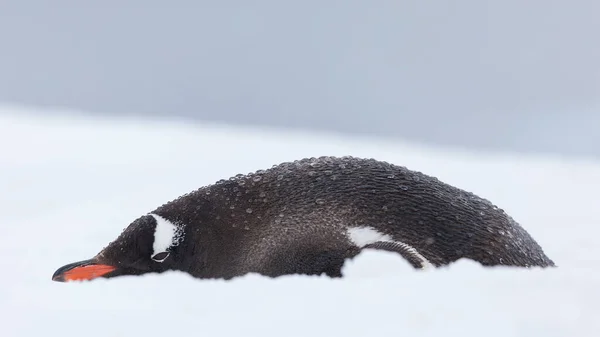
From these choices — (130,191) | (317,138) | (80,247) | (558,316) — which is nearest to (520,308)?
(558,316)

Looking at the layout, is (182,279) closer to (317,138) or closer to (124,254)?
(124,254)

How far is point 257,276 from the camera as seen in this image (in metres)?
1.64

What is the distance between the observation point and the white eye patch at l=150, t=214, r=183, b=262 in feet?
6.32

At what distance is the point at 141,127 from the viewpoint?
17.5 feet

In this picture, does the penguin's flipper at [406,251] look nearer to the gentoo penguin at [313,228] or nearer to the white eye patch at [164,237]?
the gentoo penguin at [313,228]

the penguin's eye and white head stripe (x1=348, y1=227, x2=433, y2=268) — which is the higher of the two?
white head stripe (x1=348, y1=227, x2=433, y2=268)

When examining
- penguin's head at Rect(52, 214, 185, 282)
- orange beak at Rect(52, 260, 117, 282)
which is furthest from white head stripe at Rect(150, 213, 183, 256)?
orange beak at Rect(52, 260, 117, 282)

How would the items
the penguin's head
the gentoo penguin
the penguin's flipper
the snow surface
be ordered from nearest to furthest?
the snow surface, the penguin's flipper, the gentoo penguin, the penguin's head

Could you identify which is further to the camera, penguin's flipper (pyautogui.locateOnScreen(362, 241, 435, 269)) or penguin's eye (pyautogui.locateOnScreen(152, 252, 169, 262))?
penguin's eye (pyautogui.locateOnScreen(152, 252, 169, 262))

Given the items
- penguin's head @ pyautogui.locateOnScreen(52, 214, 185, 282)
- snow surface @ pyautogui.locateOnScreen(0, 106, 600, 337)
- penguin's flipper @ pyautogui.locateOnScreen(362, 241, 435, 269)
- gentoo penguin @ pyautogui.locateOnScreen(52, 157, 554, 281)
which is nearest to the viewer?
snow surface @ pyautogui.locateOnScreen(0, 106, 600, 337)

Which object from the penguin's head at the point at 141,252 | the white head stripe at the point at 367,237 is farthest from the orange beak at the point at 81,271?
the white head stripe at the point at 367,237

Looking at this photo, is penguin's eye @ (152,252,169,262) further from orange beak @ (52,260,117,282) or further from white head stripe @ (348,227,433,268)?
white head stripe @ (348,227,433,268)

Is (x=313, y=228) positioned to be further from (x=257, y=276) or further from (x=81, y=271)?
(x=81, y=271)

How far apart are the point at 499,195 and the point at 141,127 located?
2.88m
